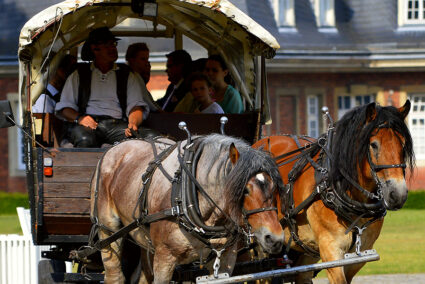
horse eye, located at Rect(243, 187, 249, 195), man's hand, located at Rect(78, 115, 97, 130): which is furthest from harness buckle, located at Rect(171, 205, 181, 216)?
man's hand, located at Rect(78, 115, 97, 130)

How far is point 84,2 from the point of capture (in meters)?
8.88

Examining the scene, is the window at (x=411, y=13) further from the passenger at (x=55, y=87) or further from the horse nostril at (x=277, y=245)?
the horse nostril at (x=277, y=245)

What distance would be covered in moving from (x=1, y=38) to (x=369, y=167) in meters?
24.9

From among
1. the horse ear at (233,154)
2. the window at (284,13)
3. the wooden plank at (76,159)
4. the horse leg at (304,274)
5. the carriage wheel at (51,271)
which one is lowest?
the carriage wheel at (51,271)

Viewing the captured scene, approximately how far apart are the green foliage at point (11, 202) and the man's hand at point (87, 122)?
19.8 meters

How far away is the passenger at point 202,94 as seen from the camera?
1030 cm

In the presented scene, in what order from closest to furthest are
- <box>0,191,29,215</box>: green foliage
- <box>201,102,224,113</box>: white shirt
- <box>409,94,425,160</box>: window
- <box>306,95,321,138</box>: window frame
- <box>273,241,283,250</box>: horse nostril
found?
<box>273,241,283,250</box>: horse nostril < <box>201,102,224,113</box>: white shirt < <box>0,191,29,215</box>: green foliage < <box>306,95,321,138</box>: window frame < <box>409,94,425,160</box>: window

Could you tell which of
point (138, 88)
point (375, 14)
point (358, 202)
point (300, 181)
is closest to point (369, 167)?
point (358, 202)

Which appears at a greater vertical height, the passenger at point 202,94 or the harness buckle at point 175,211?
the passenger at point 202,94

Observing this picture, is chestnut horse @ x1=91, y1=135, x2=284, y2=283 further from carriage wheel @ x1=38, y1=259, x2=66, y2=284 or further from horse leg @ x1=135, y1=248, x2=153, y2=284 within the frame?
carriage wheel @ x1=38, y1=259, x2=66, y2=284

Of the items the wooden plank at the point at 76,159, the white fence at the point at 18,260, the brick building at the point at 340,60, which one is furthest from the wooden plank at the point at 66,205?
the brick building at the point at 340,60

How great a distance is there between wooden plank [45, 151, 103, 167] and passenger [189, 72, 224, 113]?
1499 mm

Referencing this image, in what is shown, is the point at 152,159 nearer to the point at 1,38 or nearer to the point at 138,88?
the point at 138,88

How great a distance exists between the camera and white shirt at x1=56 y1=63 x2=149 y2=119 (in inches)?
385
